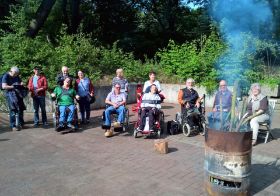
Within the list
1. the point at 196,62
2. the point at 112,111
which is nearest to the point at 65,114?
the point at 112,111

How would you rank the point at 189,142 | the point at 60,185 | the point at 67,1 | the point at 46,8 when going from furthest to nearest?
the point at 67,1, the point at 46,8, the point at 189,142, the point at 60,185

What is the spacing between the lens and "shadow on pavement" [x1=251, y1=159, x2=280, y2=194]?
553cm

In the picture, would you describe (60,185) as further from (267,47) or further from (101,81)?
(267,47)

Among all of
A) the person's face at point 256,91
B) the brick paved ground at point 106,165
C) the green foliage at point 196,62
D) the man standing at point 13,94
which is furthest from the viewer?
the green foliage at point 196,62

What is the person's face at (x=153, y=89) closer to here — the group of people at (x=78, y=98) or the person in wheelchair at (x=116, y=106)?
the group of people at (x=78, y=98)

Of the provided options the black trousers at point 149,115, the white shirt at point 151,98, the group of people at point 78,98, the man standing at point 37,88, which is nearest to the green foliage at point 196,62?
the group of people at point 78,98

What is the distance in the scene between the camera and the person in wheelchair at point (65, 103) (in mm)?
8859

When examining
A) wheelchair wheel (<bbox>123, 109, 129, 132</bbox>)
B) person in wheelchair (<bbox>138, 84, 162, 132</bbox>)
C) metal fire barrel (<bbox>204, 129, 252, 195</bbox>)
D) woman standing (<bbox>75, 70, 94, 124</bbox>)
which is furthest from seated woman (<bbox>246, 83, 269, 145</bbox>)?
woman standing (<bbox>75, 70, 94, 124</bbox>)

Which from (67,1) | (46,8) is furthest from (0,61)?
(67,1)

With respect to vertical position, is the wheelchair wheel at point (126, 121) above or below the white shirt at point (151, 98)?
below

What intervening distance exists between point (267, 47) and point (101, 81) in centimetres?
670

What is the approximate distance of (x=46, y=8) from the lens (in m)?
18.0

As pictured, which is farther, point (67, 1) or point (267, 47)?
point (67, 1)

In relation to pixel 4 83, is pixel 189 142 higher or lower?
lower
